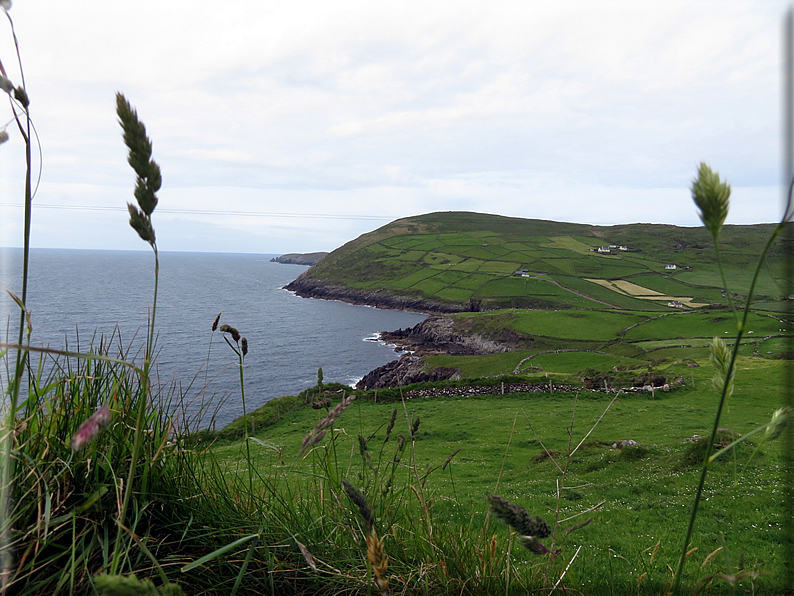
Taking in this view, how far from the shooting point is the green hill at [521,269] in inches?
3686

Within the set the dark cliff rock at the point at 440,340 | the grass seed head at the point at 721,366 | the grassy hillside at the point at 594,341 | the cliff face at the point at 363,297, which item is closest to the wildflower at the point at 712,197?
the grass seed head at the point at 721,366

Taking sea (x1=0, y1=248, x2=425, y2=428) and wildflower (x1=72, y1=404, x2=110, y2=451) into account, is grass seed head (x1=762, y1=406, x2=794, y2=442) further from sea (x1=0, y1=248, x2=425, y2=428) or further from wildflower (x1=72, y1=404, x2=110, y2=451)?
sea (x1=0, y1=248, x2=425, y2=428)

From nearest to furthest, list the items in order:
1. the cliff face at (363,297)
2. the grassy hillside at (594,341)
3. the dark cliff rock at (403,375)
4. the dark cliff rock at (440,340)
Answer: the grassy hillside at (594,341)
the dark cliff rock at (403,375)
the dark cliff rock at (440,340)
the cliff face at (363,297)

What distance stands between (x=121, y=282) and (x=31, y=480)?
145m

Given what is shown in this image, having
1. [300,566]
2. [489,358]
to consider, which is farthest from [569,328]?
[300,566]

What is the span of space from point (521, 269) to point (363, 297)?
43.9 m

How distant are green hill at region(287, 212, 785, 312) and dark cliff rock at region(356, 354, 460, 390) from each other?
45618 millimetres

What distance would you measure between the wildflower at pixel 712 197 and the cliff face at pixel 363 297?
324ft

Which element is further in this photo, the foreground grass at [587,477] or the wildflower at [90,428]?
the foreground grass at [587,477]

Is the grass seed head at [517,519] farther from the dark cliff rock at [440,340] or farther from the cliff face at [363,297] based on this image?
the cliff face at [363,297]

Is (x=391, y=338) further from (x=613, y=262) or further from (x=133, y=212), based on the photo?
(x=133, y=212)

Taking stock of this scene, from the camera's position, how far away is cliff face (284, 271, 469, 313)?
106 m

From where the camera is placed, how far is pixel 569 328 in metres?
66.2

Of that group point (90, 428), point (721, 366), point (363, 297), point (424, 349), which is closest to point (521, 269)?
point (363, 297)
